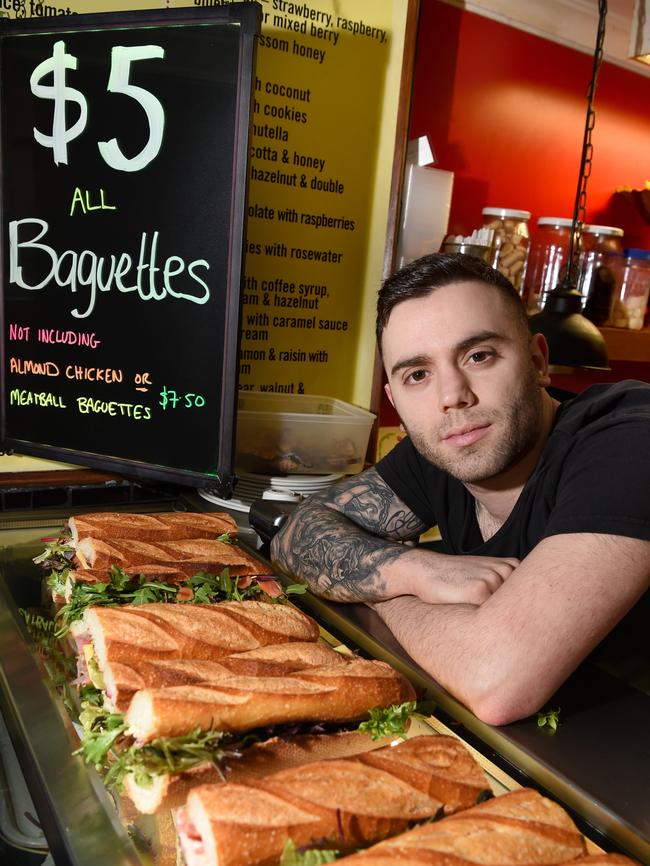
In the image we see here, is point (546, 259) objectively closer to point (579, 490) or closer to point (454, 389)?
point (454, 389)

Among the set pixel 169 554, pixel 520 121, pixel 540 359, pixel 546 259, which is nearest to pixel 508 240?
pixel 546 259

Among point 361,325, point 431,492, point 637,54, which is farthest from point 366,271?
point 637,54

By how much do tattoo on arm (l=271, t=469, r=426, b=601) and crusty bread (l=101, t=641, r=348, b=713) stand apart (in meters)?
0.44

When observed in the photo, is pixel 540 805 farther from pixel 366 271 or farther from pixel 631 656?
pixel 366 271

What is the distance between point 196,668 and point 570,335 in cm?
189

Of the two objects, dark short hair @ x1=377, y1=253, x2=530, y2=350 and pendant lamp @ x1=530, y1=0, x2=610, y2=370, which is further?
pendant lamp @ x1=530, y1=0, x2=610, y2=370

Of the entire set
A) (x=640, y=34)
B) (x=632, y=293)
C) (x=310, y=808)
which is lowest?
(x=310, y=808)

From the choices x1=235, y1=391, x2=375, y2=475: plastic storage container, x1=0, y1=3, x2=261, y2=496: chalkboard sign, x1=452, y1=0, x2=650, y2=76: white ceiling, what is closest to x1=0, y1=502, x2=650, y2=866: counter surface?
x1=0, y1=3, x2=261, y2=496: chalkboard sign

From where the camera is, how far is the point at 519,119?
3.85 metres

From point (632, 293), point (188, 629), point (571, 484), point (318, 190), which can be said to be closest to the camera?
point (188, 629)

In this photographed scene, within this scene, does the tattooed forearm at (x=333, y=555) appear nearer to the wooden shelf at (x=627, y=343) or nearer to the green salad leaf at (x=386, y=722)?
the green salad leaf at (x=386, y=722)

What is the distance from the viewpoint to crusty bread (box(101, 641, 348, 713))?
4.31 ft

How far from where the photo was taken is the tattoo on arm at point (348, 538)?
75.7 inches

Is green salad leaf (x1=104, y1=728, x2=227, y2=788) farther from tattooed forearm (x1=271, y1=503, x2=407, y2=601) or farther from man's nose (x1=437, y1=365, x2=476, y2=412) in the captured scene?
man's nose (x1=437, y1=365, x2=476, y2=412)
